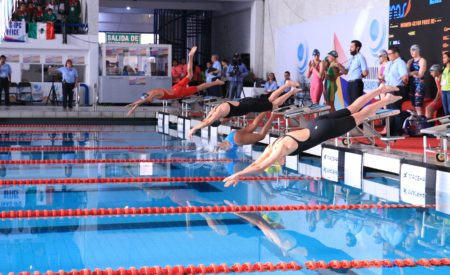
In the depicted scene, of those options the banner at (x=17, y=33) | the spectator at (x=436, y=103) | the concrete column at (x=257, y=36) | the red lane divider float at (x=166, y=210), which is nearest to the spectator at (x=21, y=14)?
the banner at (x=17, y=33)

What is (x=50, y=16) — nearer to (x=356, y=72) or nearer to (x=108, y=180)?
(x=356, y=72)

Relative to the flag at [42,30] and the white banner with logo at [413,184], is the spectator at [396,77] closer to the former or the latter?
the white banner with logo at [413,184]

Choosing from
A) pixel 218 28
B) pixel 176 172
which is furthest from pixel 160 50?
pixel 176 172

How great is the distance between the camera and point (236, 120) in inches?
547

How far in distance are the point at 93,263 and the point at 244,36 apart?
17664 millimetres

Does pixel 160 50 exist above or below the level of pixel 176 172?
above

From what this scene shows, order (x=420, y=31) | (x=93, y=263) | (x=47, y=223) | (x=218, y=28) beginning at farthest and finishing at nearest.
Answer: (x=218, y=28) < (x=420, y=31) < (x=47, y=223) < (x=93, y=263)

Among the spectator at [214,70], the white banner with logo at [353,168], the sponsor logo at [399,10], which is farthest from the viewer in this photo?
the spectator at [214,70]

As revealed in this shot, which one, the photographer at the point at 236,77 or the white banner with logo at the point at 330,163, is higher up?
the photographer at the point at 236,77

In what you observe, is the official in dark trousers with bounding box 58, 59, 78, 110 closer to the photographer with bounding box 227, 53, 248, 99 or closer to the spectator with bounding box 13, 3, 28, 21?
the spectator with bounding box 13, 3, 28, 21

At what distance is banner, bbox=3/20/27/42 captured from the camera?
59.1 ft

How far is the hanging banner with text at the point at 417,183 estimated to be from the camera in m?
6.75

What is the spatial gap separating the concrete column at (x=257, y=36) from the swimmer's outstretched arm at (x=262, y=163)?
1499cm

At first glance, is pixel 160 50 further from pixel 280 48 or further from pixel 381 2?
pixel 381 2
